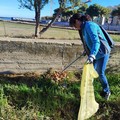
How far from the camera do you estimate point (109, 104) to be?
5297mm

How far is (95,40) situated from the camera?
184 inches

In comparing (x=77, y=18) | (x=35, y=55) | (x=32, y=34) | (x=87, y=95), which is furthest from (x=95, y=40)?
(x=32, y=34)

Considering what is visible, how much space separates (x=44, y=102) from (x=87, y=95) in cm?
76

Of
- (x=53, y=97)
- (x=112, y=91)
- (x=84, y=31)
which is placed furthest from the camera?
(x=112, y=91)

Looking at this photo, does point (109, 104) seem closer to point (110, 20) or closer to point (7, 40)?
point (7, 40)

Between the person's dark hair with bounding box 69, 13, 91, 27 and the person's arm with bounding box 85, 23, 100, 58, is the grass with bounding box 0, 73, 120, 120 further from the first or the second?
the person's dark hair with bounding box 69, 13, 91, 27

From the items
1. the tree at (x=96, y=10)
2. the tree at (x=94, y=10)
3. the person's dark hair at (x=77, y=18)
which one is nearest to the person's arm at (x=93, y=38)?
the person's dark hair at (x=77, y=18)

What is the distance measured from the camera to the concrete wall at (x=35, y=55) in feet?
19.9

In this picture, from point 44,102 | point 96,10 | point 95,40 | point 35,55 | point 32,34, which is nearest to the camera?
point 95,40

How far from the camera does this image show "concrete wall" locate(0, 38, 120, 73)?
6066 mm

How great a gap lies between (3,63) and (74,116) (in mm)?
1958

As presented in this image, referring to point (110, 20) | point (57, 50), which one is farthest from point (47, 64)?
point (110, 20)

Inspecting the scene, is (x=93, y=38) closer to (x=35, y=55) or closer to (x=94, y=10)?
(x=35, y=55)

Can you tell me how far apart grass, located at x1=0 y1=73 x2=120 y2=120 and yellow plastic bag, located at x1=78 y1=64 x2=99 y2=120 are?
0.72 ft
